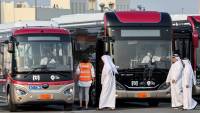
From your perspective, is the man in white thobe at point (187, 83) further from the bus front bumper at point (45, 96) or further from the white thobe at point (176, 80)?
the bus front bumper at point (45, 96)

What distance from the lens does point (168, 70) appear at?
2105 centimetres

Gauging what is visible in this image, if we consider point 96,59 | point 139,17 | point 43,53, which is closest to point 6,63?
point 43,53

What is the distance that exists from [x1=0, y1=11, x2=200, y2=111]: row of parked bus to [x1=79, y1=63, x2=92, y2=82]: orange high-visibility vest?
0.44 meters

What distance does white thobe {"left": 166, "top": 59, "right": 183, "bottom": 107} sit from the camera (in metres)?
20.3

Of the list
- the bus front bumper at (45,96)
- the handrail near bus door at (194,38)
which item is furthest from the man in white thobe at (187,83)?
the bus front bumper at (45,96)

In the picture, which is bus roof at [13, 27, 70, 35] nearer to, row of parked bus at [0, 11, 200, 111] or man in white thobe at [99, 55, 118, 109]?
row of parked bus at [0, 11, 200, 111]

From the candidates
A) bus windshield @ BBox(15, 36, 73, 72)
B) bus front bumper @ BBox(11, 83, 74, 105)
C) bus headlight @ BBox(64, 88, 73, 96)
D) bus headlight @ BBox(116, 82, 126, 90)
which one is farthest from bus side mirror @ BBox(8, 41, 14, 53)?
bus headlight @ BBox(116, 82, 126, 90)

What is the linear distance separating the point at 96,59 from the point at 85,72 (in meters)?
1.36

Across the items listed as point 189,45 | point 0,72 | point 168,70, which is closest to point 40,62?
point 0,72

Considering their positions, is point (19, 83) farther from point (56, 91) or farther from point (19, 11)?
point (19, 11)

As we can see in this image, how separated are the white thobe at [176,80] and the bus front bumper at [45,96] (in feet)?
10.6

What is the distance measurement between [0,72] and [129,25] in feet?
16.0

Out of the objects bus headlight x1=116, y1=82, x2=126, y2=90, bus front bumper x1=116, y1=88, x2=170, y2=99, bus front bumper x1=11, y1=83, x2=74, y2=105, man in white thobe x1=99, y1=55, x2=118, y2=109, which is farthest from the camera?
bus headlight x1=116, y1=82, x2=126, y2=90

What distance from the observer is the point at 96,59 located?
2230 centimetres
